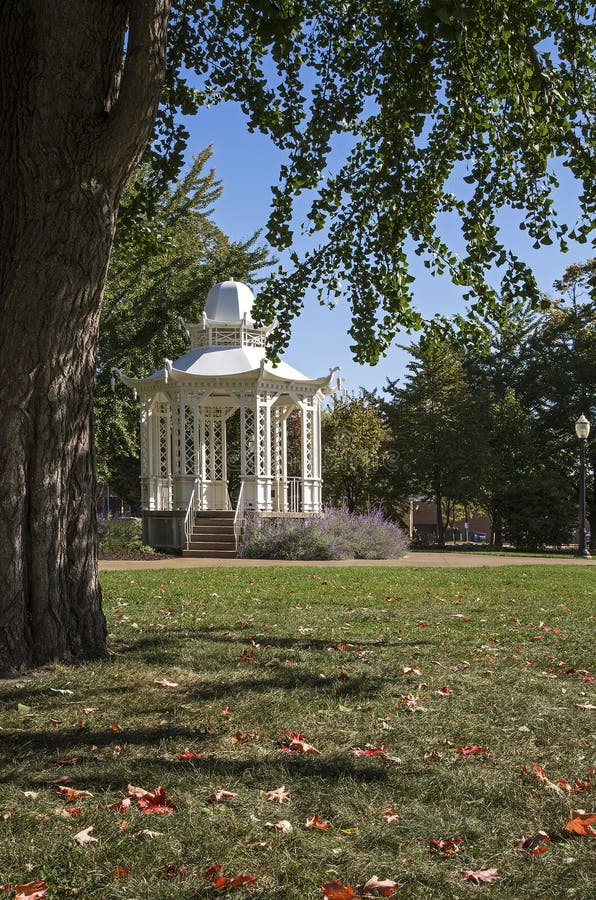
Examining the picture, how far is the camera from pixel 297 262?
31.2 ft

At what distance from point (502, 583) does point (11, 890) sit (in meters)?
10.2

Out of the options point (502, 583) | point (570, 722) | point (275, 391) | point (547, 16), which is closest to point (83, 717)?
point (570, 722)

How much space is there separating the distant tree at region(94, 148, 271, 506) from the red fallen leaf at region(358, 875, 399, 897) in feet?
75.9

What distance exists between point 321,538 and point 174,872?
15116 mm

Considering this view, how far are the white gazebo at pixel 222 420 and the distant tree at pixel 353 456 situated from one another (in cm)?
640

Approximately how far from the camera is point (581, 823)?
3162 mm

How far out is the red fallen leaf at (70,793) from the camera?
3.41 metres

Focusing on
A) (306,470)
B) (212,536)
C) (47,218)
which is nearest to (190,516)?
(212,536)

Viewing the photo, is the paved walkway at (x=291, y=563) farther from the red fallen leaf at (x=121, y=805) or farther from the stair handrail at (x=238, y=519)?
the red fallen leaf at (x=121, y=805)

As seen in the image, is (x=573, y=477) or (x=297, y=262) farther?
(x=573, y=477)

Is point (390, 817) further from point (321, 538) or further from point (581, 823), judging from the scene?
point (321, 538)

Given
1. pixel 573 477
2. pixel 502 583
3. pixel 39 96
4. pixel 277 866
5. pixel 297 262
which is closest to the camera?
pixel 277 866

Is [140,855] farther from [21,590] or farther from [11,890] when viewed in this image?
[21,590]

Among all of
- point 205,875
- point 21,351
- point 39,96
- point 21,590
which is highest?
point 39,96
